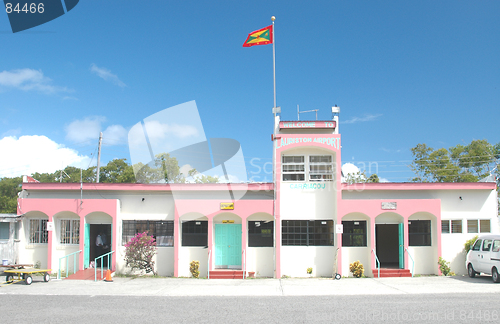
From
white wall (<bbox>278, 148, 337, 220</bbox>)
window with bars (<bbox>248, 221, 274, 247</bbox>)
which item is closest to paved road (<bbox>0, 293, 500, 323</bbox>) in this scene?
window with bars (<bbox>248, 221, 274, 247</bbox>)

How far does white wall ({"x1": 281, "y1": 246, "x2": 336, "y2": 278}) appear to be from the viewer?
55.5 ft

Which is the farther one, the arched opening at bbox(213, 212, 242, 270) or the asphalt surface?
the arched opening at bbox(213, 212, 242, 270)

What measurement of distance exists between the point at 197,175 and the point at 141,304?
43549 millimetres

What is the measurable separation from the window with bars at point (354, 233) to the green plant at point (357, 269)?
0.96 metres

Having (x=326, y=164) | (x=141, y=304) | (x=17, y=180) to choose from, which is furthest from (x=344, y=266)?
(x=17, y=180)

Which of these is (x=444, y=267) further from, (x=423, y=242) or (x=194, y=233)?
(x=194, y=233)

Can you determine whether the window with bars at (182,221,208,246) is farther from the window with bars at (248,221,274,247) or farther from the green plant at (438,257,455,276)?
the green plant at (438,257,455,276)

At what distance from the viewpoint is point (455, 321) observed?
893 cm

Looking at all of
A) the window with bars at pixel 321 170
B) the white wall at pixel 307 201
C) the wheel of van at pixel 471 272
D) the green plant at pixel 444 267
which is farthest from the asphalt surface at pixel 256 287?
the window with bars at pixel 321 170

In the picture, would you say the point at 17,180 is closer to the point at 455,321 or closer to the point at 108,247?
the point at 108,247

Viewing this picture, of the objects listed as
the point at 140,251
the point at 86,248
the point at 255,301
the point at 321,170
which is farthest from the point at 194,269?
the point at 321,170

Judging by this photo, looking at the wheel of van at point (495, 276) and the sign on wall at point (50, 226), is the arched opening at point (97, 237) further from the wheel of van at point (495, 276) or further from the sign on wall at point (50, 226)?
the wheel of van at point (495, 276)

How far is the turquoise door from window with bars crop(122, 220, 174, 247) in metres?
2.16

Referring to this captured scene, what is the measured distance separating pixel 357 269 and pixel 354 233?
162 centimetres
